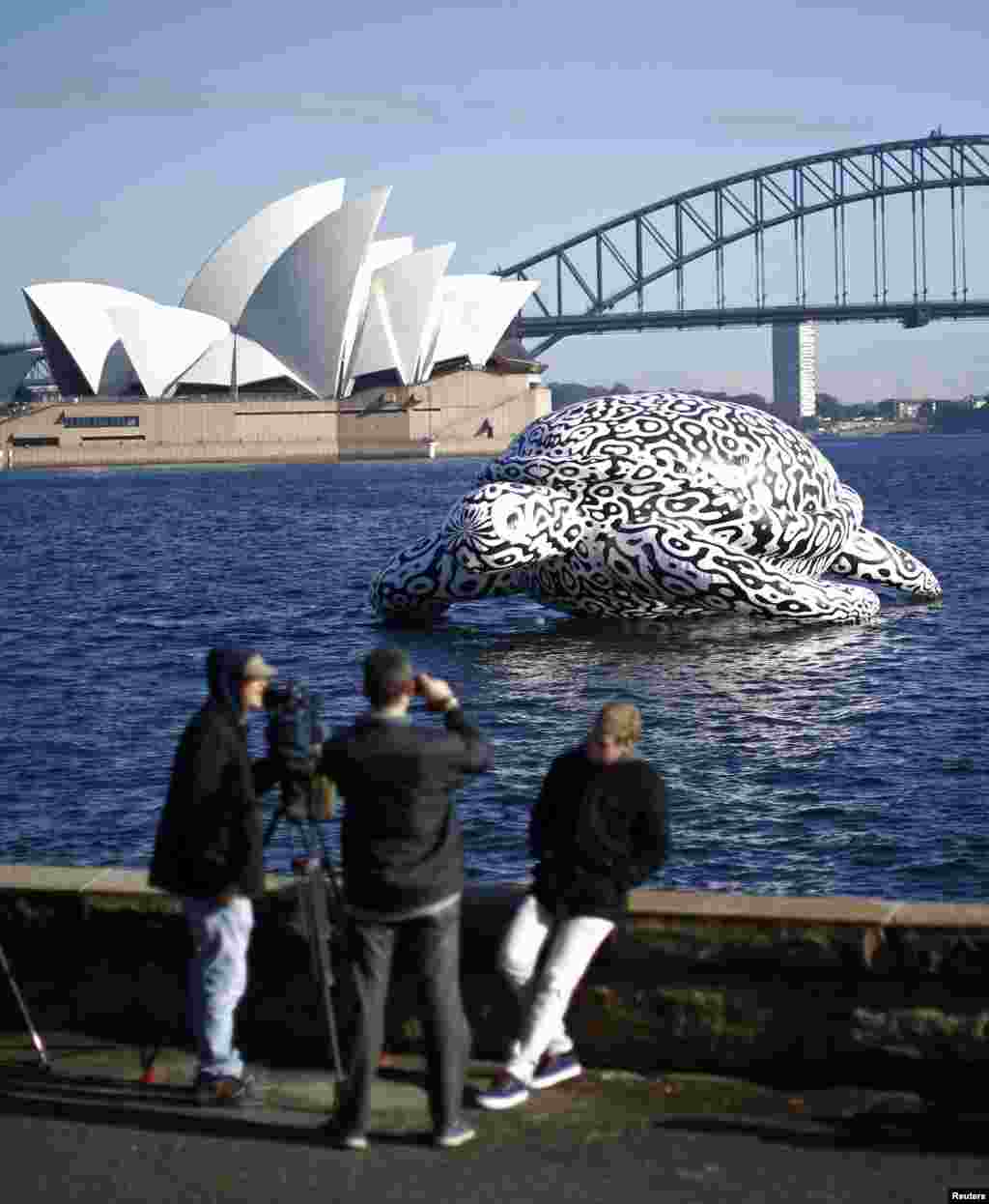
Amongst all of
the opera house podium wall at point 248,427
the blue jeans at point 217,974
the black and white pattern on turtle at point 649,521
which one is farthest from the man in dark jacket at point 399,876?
the opera house podium wall at point 248,427

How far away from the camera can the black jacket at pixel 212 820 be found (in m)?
6.03

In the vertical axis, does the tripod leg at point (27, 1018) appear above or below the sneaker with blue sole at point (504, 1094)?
above

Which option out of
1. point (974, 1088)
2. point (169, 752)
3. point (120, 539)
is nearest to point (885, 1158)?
point (974, 1088)

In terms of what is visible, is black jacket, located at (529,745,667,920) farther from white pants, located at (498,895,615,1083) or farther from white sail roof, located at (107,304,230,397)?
white sail roof, located at (107,304,230,397)

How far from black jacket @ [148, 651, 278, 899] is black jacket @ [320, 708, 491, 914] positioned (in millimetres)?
364

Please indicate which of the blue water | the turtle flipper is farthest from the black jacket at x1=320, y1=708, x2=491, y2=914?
the turtle flipper

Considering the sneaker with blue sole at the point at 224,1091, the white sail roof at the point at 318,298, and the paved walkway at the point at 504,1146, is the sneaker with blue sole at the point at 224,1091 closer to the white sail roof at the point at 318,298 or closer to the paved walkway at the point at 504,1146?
the paved walkway at the point at 504,1146

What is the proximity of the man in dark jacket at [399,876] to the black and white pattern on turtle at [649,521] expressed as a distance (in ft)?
43.0

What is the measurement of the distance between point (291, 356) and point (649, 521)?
102 meters

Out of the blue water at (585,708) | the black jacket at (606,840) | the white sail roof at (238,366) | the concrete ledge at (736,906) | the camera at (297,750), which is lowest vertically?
the blue water at (585,708)

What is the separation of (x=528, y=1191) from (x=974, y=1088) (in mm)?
1440

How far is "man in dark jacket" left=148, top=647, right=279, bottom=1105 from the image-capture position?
19.8 ft

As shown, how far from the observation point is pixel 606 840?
20.1 ft

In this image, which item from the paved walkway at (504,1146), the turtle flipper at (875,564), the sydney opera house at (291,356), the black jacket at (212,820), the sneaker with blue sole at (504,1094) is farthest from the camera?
the sydney opera house at (291,356)
